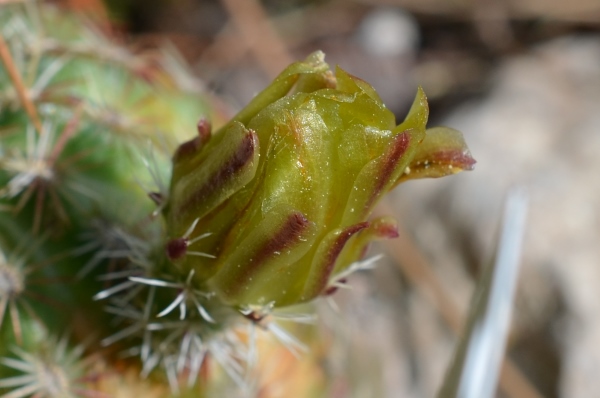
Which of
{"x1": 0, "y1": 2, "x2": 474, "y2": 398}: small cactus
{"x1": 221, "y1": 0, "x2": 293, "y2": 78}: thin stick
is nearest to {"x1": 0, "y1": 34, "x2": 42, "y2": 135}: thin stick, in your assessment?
{"x1": 0, "y1": 2, "x2": 474, "y2": 398}: small cactus

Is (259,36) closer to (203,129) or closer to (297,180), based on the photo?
(203,129)

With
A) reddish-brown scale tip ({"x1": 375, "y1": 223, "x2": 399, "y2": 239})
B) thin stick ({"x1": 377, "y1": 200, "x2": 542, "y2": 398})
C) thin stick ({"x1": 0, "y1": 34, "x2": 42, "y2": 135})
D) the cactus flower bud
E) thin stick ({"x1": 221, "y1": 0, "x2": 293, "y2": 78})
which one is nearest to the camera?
the cactus flower bud

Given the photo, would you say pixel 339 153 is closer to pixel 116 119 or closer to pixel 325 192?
pixel 325 192

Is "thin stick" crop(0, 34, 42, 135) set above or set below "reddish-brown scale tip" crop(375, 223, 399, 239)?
below

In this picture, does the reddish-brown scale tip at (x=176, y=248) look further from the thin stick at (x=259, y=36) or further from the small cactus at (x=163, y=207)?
the thin stick at (x=259, y=36)

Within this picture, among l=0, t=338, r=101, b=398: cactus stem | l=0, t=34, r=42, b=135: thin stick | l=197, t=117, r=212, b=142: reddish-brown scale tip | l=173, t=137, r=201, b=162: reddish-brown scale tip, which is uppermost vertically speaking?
l=197, t=117, r=212, b=142: reddish-brown scale tip

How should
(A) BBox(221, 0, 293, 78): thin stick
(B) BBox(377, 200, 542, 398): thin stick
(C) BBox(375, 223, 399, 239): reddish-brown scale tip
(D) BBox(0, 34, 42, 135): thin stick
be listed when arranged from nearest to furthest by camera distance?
(C) BBox(375, 223, 399, 239): reddish-brown scale tip
(D) BBox(0, 34, 42, 135): thin stick
(B) BBox(377, 200, 542, 398): thin stick
(A) BBox(221, 0, 293, 78): thin stick

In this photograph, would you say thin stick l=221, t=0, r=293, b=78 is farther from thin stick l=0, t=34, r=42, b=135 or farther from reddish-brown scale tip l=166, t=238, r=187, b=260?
reddish-brown scale tip l=166, t=238, r=187, b=260

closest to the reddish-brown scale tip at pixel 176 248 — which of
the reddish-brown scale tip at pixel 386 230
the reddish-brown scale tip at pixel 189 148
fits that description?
the reddish-brown scale tip at pixel 189 148
